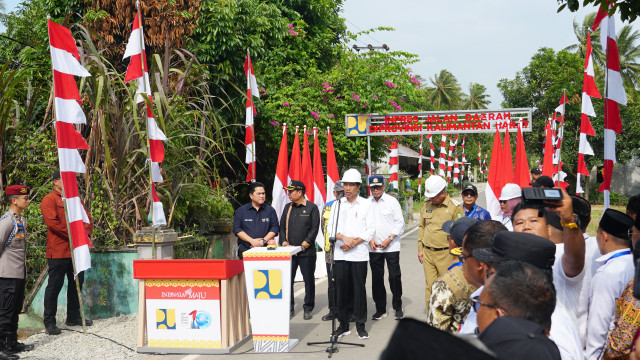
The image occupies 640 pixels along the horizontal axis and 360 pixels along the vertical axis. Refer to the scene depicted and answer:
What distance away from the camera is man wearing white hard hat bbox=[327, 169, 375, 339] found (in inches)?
282

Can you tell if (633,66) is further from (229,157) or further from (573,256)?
(573,256)

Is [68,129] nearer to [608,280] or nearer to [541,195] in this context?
[541,195]

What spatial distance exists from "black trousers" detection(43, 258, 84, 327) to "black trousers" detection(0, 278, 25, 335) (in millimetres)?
869

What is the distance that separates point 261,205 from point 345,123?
9.24m

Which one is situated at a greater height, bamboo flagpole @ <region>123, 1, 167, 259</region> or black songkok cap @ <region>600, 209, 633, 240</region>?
bamboo flagpole @ <region>123, 1, 167, 259</region>

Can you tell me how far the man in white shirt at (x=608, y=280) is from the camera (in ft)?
10.4

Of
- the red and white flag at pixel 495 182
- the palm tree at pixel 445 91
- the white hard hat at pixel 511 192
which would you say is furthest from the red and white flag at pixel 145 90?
the palm tree at pixel 445 91

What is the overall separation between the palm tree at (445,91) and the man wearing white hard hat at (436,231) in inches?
2659

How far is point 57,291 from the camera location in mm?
7555

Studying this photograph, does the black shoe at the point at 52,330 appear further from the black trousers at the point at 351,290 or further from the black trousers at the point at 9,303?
the black trousers at the point at 351,290

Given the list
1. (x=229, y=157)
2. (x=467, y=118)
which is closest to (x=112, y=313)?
(x=229, y=157)

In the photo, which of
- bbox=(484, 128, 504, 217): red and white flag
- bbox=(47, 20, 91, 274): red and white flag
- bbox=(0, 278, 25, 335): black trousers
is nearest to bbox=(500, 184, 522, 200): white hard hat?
bbox=(484, 128, 504, 217): red and white flag

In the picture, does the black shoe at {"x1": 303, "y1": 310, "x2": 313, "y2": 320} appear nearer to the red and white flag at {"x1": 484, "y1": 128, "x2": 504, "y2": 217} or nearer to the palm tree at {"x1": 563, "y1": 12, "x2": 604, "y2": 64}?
the red and white flag at {"x1": 484, "y1": 128, "x2": 504, "y2": 217}

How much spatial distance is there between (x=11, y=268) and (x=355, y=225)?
4.00 m
